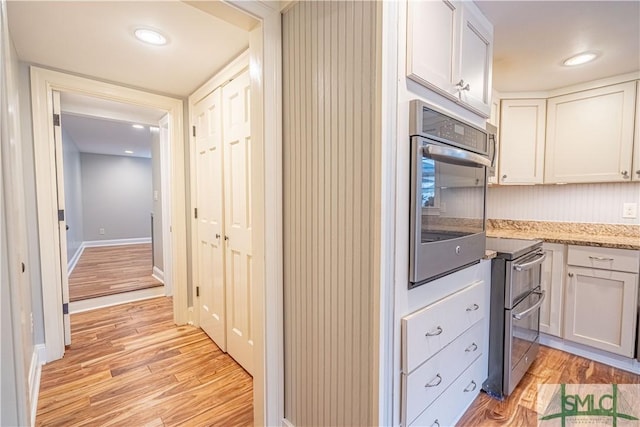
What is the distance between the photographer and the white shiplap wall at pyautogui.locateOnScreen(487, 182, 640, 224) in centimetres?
239

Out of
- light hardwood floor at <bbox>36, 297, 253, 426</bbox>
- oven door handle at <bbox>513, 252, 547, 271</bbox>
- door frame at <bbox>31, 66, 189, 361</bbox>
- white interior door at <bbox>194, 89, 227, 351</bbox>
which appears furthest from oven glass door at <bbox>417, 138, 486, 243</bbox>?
door frame at <bbox>31, 66, 189, 361</bbox>

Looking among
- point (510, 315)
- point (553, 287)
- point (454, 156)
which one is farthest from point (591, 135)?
point (454, 156)

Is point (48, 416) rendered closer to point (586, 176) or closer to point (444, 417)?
point (444, 417)

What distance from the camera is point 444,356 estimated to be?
1303 mm

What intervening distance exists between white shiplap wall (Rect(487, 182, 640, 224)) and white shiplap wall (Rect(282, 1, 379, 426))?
2479 mm

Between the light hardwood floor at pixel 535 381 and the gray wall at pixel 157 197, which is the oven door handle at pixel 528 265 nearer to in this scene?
the light hardwood floor at pixel 535 381

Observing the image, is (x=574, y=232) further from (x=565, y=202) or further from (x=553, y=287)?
(x=553, y=287)

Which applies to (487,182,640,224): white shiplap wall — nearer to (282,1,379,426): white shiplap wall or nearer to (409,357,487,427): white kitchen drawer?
(409,357,487,427): white kitchen drawer

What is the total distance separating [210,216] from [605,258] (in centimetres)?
290

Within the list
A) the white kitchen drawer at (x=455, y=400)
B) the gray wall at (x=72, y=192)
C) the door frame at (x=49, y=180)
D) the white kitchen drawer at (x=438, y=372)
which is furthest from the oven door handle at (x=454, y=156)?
the gray wall at (x=72, y=192)

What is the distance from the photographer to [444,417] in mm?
1347

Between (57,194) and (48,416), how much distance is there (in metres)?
1.51

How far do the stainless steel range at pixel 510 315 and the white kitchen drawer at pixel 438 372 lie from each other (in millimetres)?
156

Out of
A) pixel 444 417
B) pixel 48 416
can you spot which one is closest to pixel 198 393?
pixel 48 416
